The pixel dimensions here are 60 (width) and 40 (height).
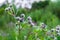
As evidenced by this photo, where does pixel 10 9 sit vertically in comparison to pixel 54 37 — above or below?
above

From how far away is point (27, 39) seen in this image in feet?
5.67

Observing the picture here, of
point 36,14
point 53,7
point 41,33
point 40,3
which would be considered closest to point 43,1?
point 40,3

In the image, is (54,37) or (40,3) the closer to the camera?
(54,37)

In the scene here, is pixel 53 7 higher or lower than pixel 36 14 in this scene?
higher

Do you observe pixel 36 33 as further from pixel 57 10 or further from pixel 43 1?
pixel 43 1

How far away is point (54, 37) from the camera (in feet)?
5.48

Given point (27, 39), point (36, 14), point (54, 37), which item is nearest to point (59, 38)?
point (54, 37)

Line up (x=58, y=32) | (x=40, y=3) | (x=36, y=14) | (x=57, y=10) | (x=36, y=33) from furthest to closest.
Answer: (x=40, y=3), (x=57, y=10), (x=36, y=14), (x=36, y=33), (x=58, y=32)

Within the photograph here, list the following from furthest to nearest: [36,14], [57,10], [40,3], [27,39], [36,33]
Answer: [40,3], [57,10], [36,14], [36,33], [27,39]

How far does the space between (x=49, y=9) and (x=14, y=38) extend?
4.52 m

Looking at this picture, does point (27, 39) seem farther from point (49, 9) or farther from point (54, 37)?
point (49, 9)

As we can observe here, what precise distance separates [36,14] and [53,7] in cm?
70

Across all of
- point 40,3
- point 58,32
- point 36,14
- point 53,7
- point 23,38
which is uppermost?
point 40,3

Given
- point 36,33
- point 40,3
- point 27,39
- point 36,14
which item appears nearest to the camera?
point 27,39
